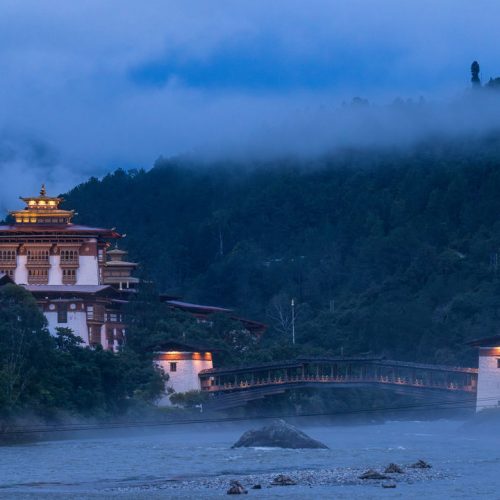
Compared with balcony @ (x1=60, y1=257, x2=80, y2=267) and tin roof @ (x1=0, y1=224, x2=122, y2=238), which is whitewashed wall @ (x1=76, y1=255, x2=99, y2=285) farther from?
tin roof @ (x1=0, y1=224, x2=122, y2=238)

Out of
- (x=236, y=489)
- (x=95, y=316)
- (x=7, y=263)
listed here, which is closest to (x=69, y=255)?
(x=7, y=263)

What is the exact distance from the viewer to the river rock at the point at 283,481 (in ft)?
187

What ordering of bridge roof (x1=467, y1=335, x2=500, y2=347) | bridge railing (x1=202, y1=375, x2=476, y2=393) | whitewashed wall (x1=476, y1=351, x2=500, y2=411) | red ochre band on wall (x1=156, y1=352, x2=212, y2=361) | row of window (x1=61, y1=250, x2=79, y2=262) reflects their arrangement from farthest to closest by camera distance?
1. row of window (x1=61, y1=250, x2=79, y2=262)
2. red ochre band on wall (x1=156, y1=352, x2=212, y2=361)
3. bridge railing (x1=202, y1=375, x2=476, y2=393)
4. bridge roof (x1=467, y1=335, x2=500, y2=347)
5. whitewashed wall (x1=476, y1=351, x2=500, y2=411)

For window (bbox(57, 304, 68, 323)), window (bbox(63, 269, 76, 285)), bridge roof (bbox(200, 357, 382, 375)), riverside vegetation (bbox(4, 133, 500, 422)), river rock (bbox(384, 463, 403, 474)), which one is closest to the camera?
river rock (bbox(384, 463, 403, 474))

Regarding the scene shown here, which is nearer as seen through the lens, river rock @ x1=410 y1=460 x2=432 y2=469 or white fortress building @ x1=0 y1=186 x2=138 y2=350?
river rock @ x1=410 y1=460 x2=432 y2=469

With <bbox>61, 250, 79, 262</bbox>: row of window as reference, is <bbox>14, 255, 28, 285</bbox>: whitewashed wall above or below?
below

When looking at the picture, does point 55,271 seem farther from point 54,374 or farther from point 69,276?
point 54,374

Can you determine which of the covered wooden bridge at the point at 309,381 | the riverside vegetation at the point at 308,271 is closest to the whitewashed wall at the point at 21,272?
the riverside vegetation at the point at 308,271

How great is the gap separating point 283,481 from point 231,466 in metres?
6.98

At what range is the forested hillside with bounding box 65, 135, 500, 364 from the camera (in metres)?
124

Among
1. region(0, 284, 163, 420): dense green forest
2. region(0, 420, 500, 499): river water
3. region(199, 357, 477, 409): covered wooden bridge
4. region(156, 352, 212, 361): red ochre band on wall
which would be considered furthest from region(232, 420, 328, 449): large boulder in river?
region(156, 352, 212, 361): red ochre band on wall

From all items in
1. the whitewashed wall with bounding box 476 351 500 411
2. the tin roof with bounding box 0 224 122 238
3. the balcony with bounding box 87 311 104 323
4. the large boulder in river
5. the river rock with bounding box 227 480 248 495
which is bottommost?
the river rock with bounding box 227 480 248 495

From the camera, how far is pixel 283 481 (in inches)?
2259

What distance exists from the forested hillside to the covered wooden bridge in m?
10.2
